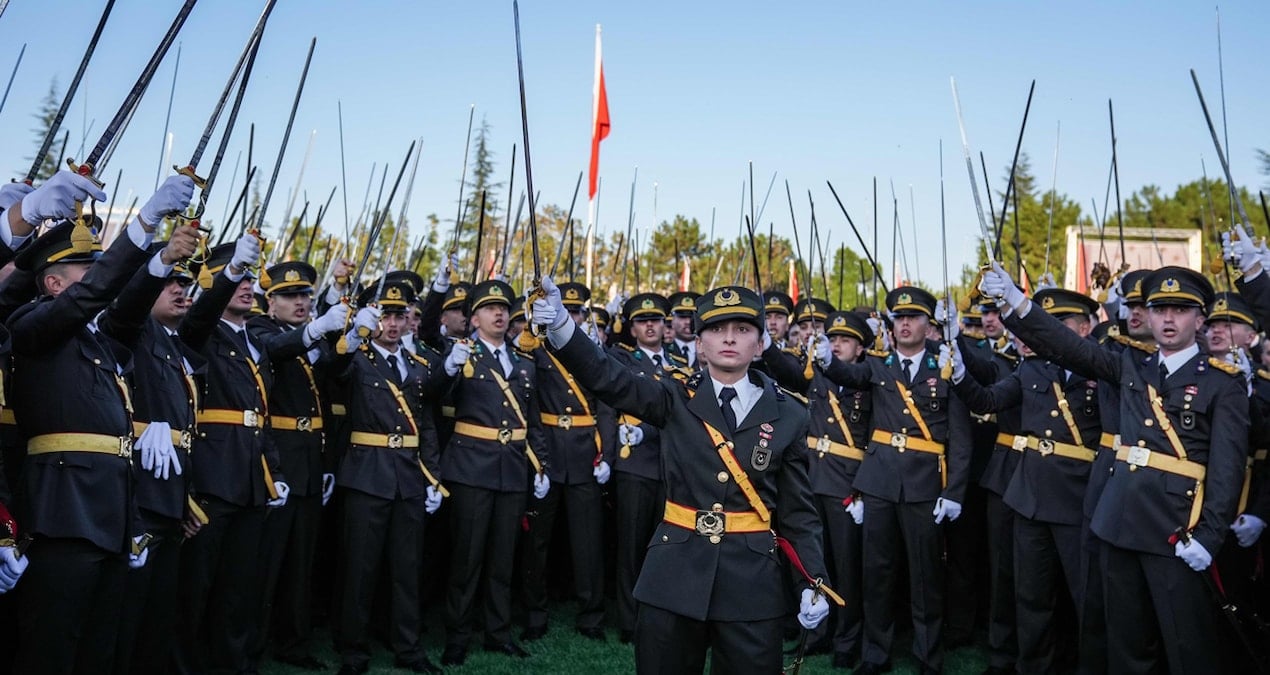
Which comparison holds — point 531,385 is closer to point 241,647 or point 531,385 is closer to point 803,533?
point 241,647

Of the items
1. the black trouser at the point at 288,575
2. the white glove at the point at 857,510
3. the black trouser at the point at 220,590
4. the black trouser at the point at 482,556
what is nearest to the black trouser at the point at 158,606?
the black trouser at the point at 220,590

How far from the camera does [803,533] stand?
4477 mm

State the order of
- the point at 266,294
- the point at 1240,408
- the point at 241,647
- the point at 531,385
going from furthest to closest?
the point at 531,385 < the point at 266,294 < the point at 241,647 < the point at 1240,408

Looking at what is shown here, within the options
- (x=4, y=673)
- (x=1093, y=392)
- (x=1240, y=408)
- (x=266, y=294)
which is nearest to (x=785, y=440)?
(x=1240, y=408)

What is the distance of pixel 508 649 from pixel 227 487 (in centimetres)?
264

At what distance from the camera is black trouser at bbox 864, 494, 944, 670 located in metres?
7.39

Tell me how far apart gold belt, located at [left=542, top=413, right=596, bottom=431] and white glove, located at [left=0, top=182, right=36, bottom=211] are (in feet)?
16.0

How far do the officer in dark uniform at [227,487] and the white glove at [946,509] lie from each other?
187 inches

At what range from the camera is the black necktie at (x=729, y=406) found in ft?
14.6

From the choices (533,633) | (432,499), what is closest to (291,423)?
(432,499)

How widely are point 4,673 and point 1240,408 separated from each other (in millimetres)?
6899

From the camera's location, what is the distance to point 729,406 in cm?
452

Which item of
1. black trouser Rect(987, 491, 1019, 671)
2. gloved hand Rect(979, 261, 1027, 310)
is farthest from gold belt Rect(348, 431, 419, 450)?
black trouser Rect(987, 491, 1019, 671)

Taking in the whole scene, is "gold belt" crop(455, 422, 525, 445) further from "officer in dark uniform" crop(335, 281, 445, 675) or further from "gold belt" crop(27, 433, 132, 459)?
"gold belt" crop(27, 433, 132, 459)
